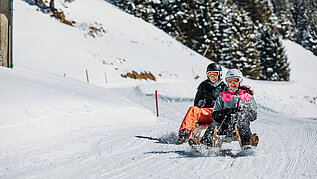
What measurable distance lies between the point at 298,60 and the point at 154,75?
39.5m

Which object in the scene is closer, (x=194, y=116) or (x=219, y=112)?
(x=219, y=112)

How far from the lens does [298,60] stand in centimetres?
5778

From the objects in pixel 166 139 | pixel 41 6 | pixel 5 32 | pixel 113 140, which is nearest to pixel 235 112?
pixel 166 139

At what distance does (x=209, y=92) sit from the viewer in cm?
627

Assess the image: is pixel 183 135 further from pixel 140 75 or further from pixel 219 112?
pixel 140 75

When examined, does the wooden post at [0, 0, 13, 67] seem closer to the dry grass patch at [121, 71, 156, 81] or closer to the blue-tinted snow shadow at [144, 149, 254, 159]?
the blue-tinted snow shadow at [144, 149, 254, 159]

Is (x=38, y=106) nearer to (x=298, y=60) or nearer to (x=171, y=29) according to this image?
(x=171, y=29)

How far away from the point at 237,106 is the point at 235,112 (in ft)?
0.33

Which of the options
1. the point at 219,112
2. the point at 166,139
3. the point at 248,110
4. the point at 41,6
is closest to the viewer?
the point at 248,110

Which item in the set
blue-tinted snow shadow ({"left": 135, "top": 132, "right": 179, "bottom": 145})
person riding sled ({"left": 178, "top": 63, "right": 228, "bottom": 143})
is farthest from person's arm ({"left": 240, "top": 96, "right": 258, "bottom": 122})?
blue-tinted snow shadow ({"left": 135, "top": 132, "right": 179, "bottom": 145})

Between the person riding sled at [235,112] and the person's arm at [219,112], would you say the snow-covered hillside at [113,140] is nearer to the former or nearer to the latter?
the person riding sled at [235,112]

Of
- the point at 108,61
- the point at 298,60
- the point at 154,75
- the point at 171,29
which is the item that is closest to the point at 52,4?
the point at 108,61

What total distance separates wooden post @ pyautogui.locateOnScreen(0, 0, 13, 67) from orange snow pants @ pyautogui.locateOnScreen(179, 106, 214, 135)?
8158mm

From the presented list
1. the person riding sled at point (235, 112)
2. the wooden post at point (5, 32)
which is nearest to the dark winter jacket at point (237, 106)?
the person riding sled at point (235, 112)
